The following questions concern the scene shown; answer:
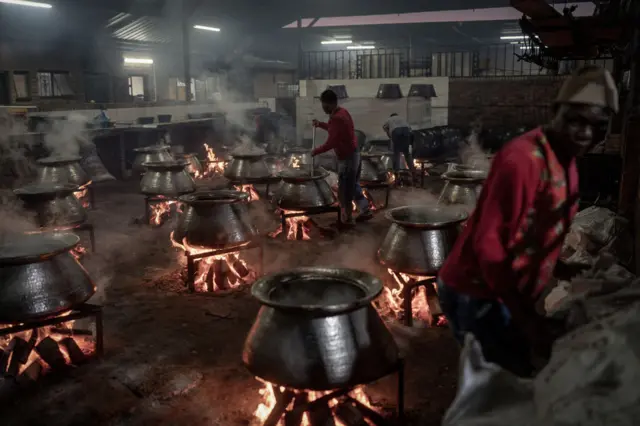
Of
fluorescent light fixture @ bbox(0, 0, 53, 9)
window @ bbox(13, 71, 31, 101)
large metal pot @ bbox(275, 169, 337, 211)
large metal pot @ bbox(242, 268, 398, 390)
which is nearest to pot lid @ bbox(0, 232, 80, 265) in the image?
large metal pot @ bbox(242, 268, 398, 390)

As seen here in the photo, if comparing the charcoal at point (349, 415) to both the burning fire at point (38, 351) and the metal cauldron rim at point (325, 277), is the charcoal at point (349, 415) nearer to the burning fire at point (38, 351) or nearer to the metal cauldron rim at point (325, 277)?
the metal cauldron rim at point (325, 277)

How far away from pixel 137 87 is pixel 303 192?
19.7m

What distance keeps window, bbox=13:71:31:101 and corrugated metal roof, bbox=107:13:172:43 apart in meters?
4.04

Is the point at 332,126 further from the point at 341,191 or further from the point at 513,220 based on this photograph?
the point at 513,220

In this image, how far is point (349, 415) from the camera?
11.9 feet

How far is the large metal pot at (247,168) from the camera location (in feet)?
34.8

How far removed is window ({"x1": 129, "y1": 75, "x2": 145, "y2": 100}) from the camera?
2481 cm

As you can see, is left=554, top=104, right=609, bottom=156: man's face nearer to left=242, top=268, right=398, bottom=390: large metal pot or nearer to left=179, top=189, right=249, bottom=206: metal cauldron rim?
left=242, top=268, right=398, bottom=390: large metal pot

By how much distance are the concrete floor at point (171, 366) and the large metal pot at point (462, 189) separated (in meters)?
1.33

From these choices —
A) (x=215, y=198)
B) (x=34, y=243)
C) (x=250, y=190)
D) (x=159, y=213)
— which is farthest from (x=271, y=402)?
(x=250, y=190)

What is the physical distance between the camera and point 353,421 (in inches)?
142

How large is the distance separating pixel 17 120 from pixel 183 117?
25.6ft

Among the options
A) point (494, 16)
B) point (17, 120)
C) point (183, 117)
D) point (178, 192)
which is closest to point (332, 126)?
point (178, 192)

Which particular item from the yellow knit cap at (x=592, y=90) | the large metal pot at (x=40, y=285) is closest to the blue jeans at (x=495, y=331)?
the yellow knit cap at (x=592, y=90)
